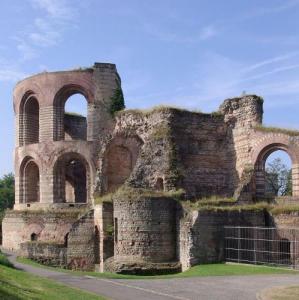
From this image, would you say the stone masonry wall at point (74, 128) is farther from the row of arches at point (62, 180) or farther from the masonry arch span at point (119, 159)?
the masonry arch span at point (119, 159)

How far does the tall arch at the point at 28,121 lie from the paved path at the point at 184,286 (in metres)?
17.3

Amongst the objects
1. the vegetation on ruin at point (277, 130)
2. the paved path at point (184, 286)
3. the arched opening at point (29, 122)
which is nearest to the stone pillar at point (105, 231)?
the paved path at point (184, 286)

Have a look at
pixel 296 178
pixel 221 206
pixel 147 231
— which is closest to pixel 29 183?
pixel 147 231

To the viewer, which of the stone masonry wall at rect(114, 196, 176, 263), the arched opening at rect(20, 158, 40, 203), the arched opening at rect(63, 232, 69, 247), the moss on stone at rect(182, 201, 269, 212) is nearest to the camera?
the moss on stone at rect(182, 201, 269, 212)

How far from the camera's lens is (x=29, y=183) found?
36.3m

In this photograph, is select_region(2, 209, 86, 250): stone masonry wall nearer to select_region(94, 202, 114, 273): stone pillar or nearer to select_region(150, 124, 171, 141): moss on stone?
select_region(94, 202, 114, 273): stone pillar

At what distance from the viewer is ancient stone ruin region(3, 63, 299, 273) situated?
25.1m

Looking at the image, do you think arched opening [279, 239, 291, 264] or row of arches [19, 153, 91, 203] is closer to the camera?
arched opening [279, 239, 291, 264]

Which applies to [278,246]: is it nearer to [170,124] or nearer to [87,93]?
[170,124]

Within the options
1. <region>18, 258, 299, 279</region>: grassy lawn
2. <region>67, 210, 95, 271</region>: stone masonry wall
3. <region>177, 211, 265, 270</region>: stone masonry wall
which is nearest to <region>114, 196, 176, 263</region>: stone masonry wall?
<region>177, 211, 265, 270</region>: stone masonry wall

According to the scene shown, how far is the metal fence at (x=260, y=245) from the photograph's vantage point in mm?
23969

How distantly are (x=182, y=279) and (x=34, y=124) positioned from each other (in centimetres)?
2081

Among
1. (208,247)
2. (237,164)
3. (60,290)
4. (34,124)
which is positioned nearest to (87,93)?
(34,124)

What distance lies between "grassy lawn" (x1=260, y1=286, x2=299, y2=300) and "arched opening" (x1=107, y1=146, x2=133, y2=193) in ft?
62.1
